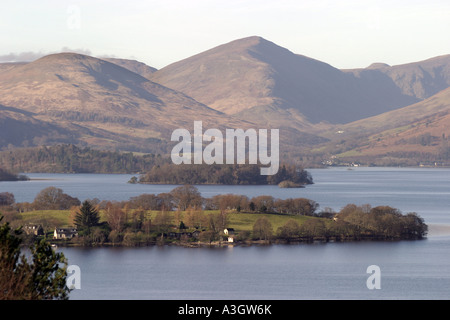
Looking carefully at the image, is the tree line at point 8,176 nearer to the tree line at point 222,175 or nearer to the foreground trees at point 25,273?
the tree line at point 222,175

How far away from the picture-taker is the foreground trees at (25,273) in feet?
63.8

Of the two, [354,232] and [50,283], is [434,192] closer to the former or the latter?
[354,232]

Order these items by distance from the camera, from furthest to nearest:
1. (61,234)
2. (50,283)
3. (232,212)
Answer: (232,212) < (61,234) < (50,283)

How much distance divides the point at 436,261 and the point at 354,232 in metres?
13.0

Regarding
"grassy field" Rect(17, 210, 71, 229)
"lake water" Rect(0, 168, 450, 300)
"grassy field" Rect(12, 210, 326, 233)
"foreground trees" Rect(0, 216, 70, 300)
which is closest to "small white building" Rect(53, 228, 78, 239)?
"grassy field" Rect(12, 210, 326, 233)

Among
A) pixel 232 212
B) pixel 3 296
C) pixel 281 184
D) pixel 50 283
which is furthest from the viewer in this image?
Result: pixel 281 184

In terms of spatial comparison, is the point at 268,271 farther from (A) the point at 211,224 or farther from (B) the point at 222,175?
(B) the point at 222,175

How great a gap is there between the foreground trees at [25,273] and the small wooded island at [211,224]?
3696 centimetres

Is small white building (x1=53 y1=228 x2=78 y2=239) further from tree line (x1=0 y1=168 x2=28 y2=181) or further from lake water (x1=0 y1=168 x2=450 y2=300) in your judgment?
tree line (x1=0 y1=168 x2=28 y2=181)

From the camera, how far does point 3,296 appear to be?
19.2 meters

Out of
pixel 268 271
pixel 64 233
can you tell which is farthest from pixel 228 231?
pixel 268 271

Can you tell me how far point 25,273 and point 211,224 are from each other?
45.9 meters

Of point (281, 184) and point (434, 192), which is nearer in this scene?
point (434, 192)
